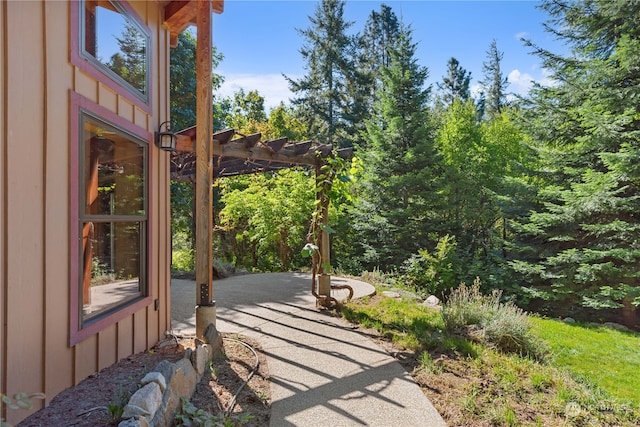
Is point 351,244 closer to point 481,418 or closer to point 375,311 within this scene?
point 375,311

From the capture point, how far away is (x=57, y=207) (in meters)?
2.10

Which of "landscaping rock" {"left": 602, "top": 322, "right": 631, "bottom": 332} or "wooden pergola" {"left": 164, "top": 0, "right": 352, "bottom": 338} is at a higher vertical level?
"wooden pergola" {"left": 164, "top": 0, "right": 352, "bottom": 338}

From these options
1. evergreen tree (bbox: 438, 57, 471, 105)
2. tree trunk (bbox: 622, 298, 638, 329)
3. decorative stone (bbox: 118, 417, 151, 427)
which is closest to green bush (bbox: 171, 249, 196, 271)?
decorative stone (bbox: 118, 417, 151, 427)

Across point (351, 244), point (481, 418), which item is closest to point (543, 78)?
point (351, 244)

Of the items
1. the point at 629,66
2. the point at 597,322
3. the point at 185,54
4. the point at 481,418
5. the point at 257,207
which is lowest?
the point at 597,322

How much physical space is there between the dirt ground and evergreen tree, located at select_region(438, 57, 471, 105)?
21.8 m

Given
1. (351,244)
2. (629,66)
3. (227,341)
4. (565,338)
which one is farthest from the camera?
(351,244)

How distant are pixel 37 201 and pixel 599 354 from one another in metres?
6.99

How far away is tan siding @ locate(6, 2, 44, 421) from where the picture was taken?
69.1 inches

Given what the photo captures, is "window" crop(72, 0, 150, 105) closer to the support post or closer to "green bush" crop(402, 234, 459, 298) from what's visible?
the support post

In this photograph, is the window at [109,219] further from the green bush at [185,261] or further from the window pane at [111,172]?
the green bush at [185,261]

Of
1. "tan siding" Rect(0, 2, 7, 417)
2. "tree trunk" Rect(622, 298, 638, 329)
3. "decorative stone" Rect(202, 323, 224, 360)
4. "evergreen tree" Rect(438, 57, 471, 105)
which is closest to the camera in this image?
"tan siding" Rect(0, 2, 7, 417)

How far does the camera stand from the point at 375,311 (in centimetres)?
508

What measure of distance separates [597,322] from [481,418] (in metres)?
7.43
